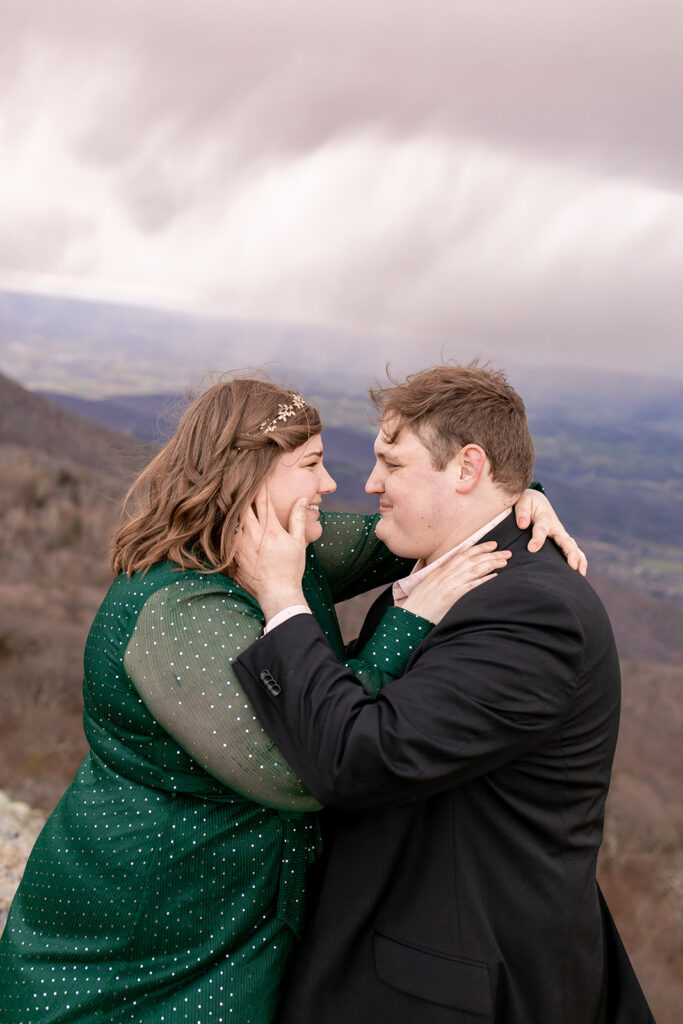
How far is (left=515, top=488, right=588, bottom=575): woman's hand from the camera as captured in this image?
2.42 metres

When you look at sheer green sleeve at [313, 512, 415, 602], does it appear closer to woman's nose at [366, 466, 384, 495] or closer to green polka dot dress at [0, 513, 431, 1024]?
woman's nose at [366, 466, 384, 495]

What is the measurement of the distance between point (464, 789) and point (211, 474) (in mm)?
1050

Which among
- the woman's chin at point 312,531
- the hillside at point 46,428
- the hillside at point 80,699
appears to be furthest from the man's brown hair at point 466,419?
the hillside at point 46,428

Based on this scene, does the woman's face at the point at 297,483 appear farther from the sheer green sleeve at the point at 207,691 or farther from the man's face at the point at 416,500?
the sheer green sleeve at the point at 207,691

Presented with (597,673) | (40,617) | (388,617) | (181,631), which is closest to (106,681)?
(181,631)

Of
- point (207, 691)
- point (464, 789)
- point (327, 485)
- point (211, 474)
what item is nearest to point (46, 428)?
point (327, 485)

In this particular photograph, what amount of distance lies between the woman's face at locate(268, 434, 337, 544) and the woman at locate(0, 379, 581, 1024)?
0.13 m

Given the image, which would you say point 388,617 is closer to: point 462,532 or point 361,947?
point 462,532

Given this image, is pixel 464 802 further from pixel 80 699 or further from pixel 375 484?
pixel 80 699

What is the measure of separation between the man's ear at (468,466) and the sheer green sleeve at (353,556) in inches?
30.2

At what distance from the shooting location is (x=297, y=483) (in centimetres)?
247

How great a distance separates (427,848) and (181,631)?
81 centimetres

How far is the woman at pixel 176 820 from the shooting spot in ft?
6.56

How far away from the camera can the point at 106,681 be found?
2.13 m
